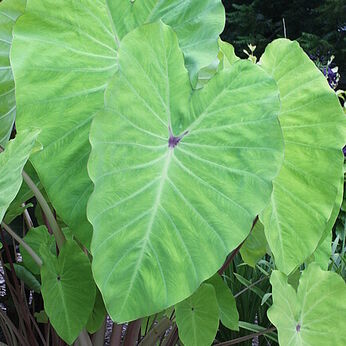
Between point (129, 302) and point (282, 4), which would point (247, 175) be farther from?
point (282, 4)

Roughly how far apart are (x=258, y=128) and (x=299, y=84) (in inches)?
10.1

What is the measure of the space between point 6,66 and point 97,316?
0.51m


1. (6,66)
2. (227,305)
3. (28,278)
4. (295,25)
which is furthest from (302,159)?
(295,25)

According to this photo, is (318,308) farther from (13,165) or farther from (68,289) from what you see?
(13,165)

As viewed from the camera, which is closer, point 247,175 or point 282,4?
point 247,175

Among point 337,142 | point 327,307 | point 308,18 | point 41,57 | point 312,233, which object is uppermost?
point 41,57

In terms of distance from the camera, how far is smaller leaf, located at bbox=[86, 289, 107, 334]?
1106mm

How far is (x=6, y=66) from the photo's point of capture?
1158 millimetres

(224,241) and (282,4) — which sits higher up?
(224,241)

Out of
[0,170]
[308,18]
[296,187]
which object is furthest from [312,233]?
[308,18]

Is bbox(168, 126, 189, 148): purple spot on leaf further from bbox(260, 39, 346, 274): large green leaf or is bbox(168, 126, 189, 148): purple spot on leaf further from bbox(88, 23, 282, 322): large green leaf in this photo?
bbox(260, 39, 346, 274): large green leaf

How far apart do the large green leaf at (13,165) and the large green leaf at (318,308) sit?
524mm

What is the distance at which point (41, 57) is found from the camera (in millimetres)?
920

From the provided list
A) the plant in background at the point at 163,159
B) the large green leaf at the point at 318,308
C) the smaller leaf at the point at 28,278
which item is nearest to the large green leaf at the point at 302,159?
the plant in background at the point at 163,159
